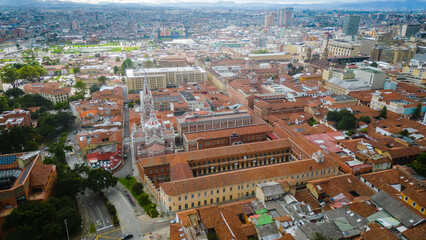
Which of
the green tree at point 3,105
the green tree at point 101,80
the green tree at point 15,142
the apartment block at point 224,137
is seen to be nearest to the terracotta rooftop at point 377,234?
the apartment block at point 224,137

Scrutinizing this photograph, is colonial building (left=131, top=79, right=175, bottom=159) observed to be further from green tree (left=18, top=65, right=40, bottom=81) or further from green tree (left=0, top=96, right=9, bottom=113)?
green tree (left=18, top=65, right=40, bottom=81)

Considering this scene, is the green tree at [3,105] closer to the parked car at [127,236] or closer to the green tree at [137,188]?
the green tree at [137,188]

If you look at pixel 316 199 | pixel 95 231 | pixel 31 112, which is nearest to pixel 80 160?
pixel 95 231

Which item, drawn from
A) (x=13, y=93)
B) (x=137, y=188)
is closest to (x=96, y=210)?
(x=137, y=188)

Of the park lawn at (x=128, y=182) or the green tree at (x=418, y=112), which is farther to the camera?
the green tree at (x=418, y=112)

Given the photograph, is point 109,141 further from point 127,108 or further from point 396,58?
point 396,58

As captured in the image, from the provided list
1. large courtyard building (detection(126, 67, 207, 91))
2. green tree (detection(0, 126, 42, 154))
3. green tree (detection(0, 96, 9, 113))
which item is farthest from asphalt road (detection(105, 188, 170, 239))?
large courtyard building (detection(126, 67, 207, 91))
